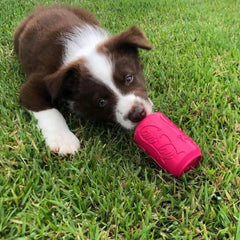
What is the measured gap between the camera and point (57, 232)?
5.44ft

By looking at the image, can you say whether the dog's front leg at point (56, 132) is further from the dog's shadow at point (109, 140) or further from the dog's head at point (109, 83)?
the dog's head at point (109, 83)

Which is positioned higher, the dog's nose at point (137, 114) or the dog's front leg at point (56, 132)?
the dog's nose at point (137, 114)

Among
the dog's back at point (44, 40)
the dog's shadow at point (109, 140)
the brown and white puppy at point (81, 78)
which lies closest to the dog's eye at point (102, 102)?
the brown and white puppy at point (81, 78)

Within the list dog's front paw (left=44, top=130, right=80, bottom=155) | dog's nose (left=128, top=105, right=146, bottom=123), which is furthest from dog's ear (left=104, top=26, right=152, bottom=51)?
dog's front paw (left=44, top=130, right=80, bottom=155)

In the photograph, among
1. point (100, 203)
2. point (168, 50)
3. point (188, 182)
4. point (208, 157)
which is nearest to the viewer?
point (100, 203)

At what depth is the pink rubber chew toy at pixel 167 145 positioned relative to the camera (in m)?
2.01

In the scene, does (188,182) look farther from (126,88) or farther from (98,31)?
(98,31)

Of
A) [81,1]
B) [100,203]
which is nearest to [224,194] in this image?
[100,203]

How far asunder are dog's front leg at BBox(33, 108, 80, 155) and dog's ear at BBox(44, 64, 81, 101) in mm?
220

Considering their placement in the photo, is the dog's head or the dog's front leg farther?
the dog's head

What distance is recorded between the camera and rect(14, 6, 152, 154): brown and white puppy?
8.05 feet

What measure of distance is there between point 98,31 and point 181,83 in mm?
1126

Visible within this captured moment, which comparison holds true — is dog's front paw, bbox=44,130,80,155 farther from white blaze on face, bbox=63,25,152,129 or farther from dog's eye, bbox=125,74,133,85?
dog's eye, bbox=125,74,133,85

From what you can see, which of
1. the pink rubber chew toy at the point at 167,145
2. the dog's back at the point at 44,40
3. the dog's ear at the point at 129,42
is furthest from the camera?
the dog's back at the point at 44,40
